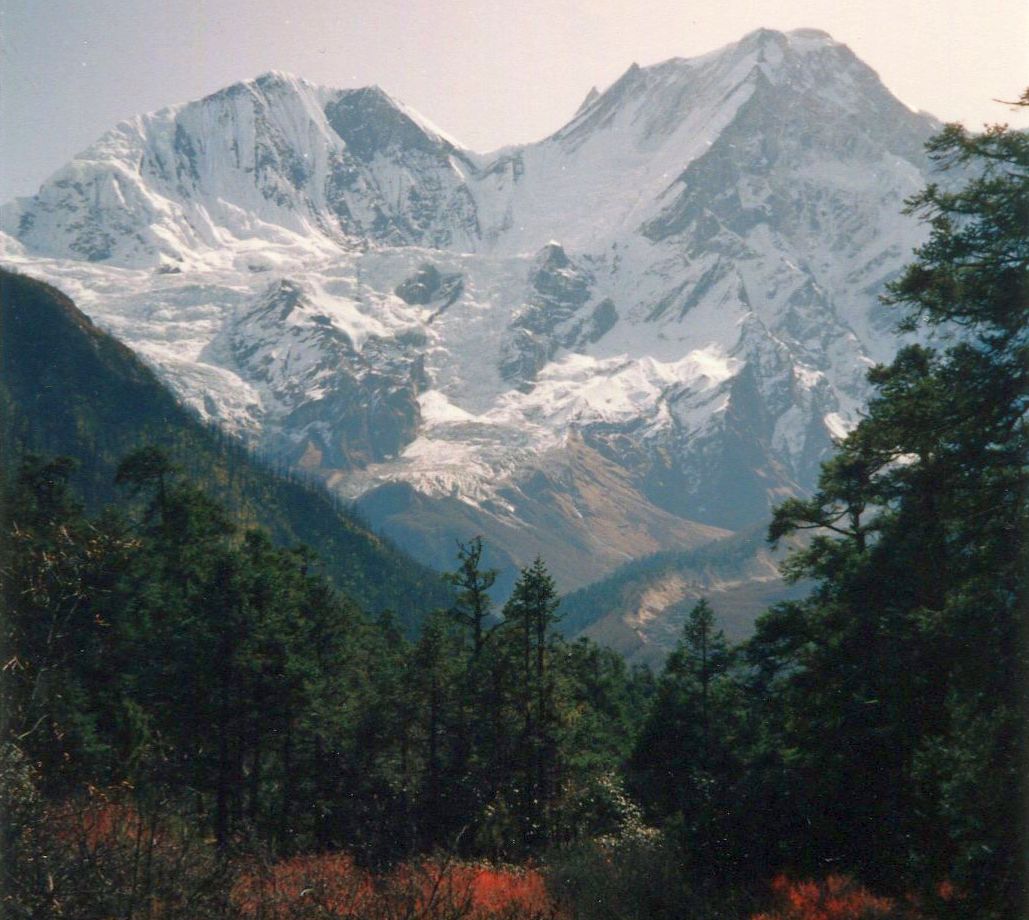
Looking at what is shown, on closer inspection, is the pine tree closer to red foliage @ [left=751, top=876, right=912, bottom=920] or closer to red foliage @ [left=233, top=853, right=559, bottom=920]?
red foliage @ [left=751, top=876, right=912, bottom=920]

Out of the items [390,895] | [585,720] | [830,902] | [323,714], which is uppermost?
[390,895]

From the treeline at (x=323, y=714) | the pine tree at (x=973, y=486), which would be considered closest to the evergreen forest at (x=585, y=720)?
the pine tree at (x=973, y=486)

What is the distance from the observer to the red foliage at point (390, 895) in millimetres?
17141

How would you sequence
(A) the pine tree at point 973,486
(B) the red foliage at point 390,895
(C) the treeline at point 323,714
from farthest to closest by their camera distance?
(C) the treeline at point 323,714
(B) the red foliage at point 390,895
(A) the pine tree at point 973,486

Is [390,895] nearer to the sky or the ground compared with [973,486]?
nearer to the ground

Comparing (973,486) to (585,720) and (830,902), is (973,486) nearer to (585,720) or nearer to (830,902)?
(830,902)

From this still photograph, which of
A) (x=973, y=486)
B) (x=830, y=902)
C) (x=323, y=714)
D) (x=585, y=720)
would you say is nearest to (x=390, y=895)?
(x=830, y=902)

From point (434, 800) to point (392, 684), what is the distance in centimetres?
482

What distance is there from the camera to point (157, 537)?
5700cm

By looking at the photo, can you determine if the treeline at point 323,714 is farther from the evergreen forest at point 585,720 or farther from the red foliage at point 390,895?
the red foliage at point 390,895

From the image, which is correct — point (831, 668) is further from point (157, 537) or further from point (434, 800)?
point (157, 537)

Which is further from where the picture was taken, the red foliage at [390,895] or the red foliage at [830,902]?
the red foliage at [830,902]

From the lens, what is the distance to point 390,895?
1856 cm

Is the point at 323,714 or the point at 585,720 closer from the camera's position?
the point at 323,714
